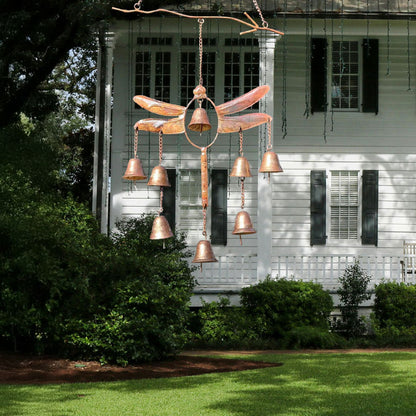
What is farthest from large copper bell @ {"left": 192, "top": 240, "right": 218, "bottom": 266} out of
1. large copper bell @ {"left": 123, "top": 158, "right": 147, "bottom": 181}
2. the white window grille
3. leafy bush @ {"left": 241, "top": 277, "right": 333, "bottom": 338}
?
the white window grille

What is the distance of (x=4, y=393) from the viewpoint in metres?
10.5

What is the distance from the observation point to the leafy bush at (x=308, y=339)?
52.6ft

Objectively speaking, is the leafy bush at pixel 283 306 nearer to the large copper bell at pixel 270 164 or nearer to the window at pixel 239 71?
the window at pixel 239 71

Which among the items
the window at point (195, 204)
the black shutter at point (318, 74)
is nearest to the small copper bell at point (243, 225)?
the window at point (195, 204)

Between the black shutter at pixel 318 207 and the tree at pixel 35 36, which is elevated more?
the tree at pixel 35 36

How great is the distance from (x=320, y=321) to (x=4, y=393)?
26.6 ft

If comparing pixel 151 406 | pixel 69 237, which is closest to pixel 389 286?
pixel 69 237

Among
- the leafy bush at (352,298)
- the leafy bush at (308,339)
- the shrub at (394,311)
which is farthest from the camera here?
the leafy bush at (352,298)

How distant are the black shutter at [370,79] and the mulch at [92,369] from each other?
28.3 ft

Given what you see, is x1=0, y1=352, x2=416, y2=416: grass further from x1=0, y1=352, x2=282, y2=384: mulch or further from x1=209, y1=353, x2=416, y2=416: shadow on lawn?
x1=0, y1=352, x2=282, y2=384: mulch

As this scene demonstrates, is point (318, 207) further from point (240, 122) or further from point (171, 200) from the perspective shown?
point (240, 122)

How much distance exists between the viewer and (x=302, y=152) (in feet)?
64.8

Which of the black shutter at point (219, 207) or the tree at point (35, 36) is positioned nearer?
the tree at point (35, 36)

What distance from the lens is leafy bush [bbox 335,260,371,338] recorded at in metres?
17.2
